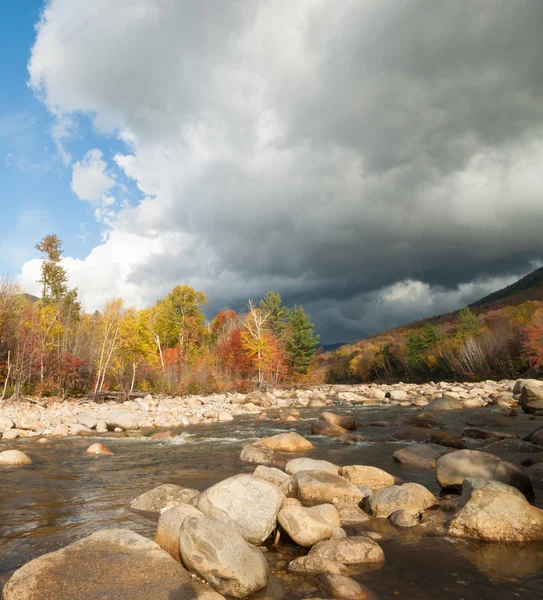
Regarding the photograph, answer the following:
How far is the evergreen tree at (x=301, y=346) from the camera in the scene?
175ft

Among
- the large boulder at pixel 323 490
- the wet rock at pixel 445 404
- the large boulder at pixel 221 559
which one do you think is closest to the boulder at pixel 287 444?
the large boulder at pixel 323 490

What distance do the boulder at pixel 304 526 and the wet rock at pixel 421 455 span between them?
16.0 feet

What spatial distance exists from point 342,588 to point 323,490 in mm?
3034

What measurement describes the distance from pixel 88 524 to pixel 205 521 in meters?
2.78

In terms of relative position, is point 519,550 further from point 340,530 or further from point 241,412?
point 241,412

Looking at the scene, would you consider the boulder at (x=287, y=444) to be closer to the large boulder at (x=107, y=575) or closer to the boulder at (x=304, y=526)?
the boulder at (x=304, y=526)

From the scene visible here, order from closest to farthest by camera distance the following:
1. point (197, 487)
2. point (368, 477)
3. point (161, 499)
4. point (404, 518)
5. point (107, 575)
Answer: point (107, 575), point (404, 518), point (161, 499), point (368, 477), point (197, 487)

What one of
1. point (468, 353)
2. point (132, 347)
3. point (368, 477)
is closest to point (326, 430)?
point (368, 477)

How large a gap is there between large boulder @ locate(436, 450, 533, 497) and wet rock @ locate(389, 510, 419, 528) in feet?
5.58

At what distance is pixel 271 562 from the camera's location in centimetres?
495

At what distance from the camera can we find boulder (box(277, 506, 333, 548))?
530 cm

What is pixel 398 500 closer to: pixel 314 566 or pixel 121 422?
pixel 314 566

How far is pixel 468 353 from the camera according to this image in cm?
5622

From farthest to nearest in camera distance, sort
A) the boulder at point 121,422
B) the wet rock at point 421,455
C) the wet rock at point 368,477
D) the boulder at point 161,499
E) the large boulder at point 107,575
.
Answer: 1. the boulder at point 121,422
2. the wet rock at point 421,455
3. the wet rock at point 368,477
4. the boulder at point 161,499
5. the large boulder at point 107,575
